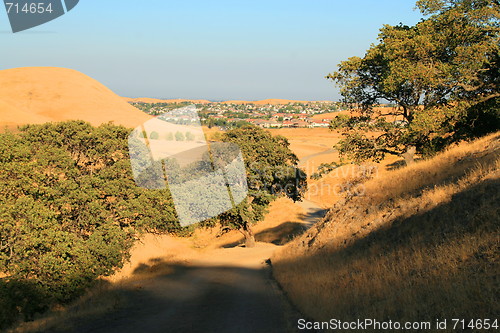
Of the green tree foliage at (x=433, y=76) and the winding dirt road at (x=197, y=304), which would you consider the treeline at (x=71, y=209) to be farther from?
the green tree foliage at (x=433, y=76)

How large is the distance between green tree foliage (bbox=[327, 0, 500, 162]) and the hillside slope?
368 feet

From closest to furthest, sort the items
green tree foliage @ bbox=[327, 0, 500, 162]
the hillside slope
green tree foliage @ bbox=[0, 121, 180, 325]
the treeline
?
the treeline
green tree foliage @ bbox=[0, 121, 180, 325]
green tree foliage @ bbox=[327, 0, 500, 162]
the hillside slope

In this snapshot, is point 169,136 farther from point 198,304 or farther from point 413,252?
point 413,252

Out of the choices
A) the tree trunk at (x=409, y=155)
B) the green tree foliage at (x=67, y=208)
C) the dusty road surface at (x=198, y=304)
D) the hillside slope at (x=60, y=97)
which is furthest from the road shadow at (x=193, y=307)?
the hillside slope at (x=60, y=97)

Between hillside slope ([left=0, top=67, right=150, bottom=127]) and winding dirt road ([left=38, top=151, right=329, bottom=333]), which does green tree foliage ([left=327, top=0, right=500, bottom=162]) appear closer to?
winding dirt road ([left=38, top=151, right=329, bottom=333])

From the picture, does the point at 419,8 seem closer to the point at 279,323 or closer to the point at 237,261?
the point at 237,261

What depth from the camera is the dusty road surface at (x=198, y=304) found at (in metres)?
12.2

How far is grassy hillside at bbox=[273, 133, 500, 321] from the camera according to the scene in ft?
27.0

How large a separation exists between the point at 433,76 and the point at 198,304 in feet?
67.5

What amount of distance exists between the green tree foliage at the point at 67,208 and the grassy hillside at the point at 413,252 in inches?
371

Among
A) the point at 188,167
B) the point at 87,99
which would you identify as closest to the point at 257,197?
the point at 188,167

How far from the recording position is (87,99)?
16450 centimetres

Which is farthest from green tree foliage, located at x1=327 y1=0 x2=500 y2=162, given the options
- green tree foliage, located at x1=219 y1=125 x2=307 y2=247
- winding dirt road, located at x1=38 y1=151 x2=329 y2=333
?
winding dirt road, located at x1=38 y1=151 x2=329 y2=333

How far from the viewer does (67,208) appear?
2373 centimetres
